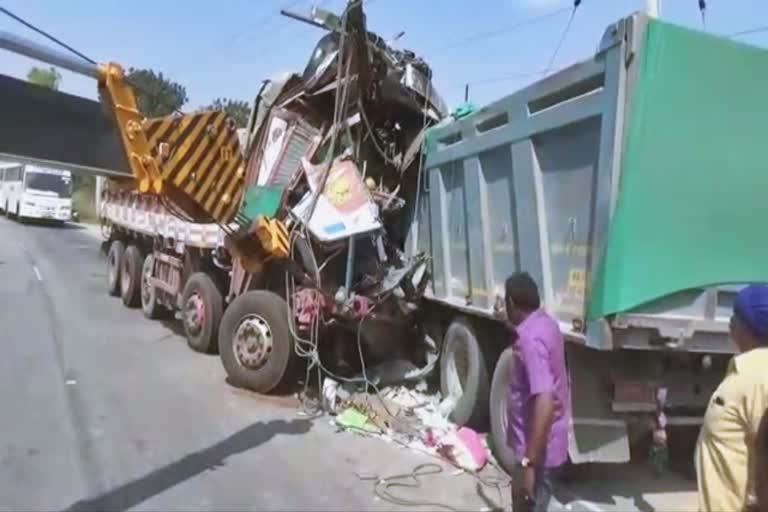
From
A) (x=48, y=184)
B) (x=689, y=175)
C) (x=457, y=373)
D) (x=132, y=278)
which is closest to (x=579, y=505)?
(x=457, y=373)

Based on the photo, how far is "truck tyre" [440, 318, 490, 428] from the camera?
18.9 ft

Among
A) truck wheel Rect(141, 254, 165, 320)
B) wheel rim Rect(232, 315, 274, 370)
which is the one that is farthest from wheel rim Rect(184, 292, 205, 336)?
truck wheel Rect(141, 254, 165, 320)

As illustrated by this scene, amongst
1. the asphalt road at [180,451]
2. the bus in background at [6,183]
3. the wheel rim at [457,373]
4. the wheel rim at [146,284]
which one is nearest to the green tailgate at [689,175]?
the asphalt road at [180,451]

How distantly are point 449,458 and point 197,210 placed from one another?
9.54ft

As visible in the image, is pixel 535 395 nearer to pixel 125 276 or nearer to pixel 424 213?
pixel 424 213

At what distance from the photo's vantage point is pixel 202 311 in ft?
28.0

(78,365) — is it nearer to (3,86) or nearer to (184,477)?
(184,477)

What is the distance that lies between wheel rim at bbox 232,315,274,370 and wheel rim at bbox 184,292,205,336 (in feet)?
5.43

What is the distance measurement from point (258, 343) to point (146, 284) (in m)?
5.07

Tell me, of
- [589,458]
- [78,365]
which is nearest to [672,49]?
[589,458]

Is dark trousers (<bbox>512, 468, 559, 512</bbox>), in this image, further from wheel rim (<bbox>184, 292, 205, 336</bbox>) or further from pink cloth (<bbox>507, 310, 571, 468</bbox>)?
wheel rim (<bbox>184, 292, 205, 336</bbox>)

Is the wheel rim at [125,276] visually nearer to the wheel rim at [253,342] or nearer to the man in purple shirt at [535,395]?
the wheel rim at [253,342]

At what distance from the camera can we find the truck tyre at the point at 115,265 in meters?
13.1

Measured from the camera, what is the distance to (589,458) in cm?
450
